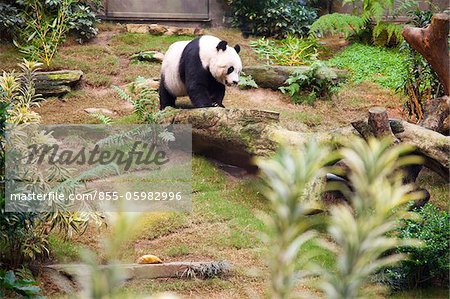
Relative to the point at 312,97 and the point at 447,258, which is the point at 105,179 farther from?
the point at 312,97

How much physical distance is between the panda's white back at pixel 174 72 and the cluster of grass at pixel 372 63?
354 cm

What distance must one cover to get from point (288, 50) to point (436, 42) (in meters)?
4.82

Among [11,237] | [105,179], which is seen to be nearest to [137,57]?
[105,179]

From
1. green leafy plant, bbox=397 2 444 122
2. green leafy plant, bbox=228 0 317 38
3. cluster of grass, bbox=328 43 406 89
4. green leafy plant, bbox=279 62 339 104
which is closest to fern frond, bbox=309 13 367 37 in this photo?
cluster of grass, bbox=328 43 406 89

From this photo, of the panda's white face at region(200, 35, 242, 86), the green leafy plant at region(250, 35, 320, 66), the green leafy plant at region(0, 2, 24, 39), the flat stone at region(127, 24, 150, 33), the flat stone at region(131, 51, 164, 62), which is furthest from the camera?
the flat stone at region(127, 24, 150, 33)

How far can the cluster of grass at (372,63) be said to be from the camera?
32.5 feet

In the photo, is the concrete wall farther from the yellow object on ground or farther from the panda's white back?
the yellow object on ground

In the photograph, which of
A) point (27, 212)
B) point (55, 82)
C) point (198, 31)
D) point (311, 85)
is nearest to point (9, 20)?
point (55, 82)

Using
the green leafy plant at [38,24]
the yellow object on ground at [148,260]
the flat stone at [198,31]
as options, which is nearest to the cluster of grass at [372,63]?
the flat stone at [198,31]

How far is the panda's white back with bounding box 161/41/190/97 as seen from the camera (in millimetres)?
7496

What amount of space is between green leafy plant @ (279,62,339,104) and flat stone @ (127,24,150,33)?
358 centimetres

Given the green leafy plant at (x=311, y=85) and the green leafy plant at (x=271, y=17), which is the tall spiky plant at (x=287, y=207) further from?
the green leafy plant at (x=271, y=17)

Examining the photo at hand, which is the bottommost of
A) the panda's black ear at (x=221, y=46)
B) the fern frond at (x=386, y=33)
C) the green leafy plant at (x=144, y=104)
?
the green leafy plant at (x=144, y=104)

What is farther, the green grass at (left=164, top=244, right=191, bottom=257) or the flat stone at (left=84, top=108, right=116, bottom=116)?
the flat stone at (left=84, top=108, right=116, bottom=116)
